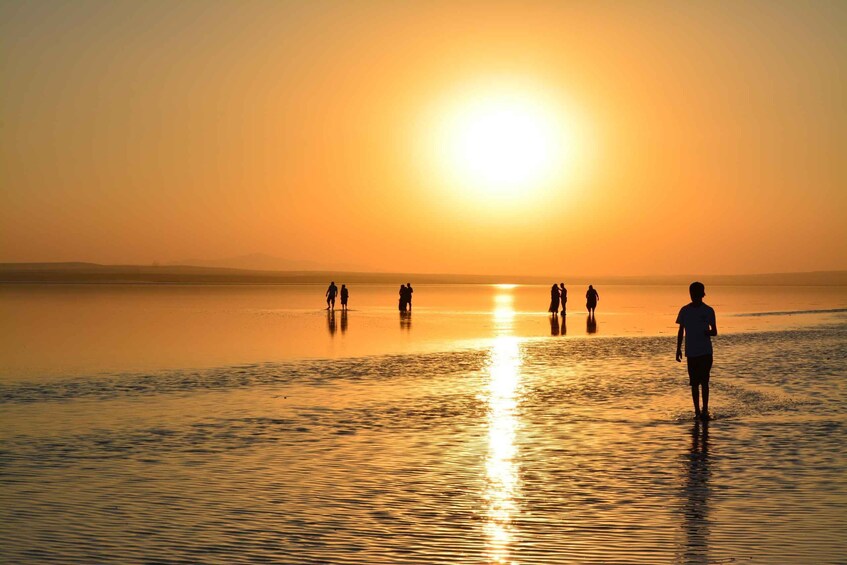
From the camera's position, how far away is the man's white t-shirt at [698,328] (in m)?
16.0

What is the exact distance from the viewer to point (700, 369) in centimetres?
1609

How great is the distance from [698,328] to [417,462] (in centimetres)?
626

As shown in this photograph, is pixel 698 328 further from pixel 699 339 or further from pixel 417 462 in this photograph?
pixel 417 462

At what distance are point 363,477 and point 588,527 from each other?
319cm

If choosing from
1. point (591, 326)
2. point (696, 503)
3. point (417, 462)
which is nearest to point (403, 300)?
point (591, 326)

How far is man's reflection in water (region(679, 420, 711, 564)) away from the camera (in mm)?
7859

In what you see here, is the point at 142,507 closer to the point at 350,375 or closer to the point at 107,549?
the point at 107,549

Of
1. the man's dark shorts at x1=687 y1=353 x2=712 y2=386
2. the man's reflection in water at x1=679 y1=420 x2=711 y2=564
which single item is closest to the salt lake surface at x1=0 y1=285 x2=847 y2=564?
the man's reflection in water at x1=679 y1=420 x2=711 y2=564

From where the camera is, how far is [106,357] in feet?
92.1

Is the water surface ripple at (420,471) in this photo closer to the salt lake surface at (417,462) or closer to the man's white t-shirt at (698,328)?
the salt lake surface at (417,462)

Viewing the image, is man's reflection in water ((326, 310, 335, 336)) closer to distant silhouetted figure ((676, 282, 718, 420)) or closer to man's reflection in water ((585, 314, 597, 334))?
man's reflection in water ((585, 314, 597, 334))

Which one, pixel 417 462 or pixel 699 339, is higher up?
pixel 699 339

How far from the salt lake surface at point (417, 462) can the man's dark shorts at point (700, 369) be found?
0.64 meters

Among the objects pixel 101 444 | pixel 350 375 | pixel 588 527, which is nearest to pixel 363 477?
pixel 588 527
